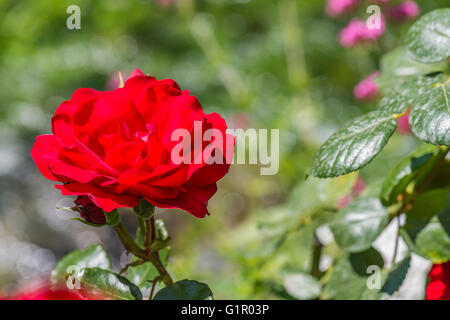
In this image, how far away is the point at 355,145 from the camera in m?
0.38

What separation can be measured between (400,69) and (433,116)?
0.62ft

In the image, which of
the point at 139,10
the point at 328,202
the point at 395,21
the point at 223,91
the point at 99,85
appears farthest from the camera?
the point at 139,10

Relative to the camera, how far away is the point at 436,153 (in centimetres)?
44

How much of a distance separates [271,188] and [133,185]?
131 cm

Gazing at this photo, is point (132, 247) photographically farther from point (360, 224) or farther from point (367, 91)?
point (367, 91)

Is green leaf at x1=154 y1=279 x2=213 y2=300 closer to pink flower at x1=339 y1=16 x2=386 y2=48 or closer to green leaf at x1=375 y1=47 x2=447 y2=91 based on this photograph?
green leaf at x1=375 y1=47 x2=447 y2=91

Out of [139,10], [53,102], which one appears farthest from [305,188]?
[139,10]

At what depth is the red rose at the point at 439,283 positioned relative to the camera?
41cm

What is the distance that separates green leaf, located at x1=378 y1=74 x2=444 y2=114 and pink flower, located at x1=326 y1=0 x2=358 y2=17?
68 centimetres

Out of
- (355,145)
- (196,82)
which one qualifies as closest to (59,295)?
(355,145)

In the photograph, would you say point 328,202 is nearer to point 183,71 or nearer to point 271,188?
point 271,188

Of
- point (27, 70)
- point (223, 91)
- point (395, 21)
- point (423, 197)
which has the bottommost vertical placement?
point (423, 197)

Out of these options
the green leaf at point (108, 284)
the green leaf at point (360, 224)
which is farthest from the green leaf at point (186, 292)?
the green leaf at point (360, 224)

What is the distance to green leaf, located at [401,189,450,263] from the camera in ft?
1.47
